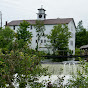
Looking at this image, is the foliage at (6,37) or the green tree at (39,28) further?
the green tree at (39,28)

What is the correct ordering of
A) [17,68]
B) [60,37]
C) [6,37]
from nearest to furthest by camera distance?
[17,68] → [6,37] → [60,37]

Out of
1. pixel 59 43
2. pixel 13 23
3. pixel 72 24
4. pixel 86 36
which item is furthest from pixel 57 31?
pixel 86 36

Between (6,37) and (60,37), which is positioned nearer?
(6,37)

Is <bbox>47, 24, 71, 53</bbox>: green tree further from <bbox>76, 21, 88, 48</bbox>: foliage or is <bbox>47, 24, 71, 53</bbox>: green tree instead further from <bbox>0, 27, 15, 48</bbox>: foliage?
<bbox>76, 21, 88, 48</bbox>: foliage

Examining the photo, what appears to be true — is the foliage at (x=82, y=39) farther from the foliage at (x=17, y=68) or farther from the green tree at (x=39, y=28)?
the foliage at (x=17, y=68)

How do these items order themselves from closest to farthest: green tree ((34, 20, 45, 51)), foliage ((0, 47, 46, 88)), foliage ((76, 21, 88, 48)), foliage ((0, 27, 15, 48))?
foliage ((0, 47, 46, 88))
foliage ((0, 27, 15, 48))
green tree ((34, 20, 45, 51))
foliage ((76, 21, 88, 48))

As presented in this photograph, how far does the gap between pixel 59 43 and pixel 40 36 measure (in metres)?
7.77

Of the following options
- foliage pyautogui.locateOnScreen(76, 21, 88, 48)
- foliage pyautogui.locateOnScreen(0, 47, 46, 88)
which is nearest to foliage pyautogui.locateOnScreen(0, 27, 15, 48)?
foliage pyautogui.locateOnScreen(0, 47, 46, 88)

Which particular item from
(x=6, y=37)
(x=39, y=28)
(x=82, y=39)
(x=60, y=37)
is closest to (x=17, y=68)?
(x=6, y=37)

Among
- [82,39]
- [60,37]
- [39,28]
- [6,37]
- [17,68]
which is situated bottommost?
[17,68]

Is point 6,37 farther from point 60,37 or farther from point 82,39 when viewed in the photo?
point 82,39

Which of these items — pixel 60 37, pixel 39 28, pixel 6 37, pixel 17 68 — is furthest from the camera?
pixel 39 28

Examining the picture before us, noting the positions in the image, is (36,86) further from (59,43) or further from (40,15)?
(40,15)

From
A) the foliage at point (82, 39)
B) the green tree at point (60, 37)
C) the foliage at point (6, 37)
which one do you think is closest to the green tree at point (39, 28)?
the green tree at point (60, 37)
